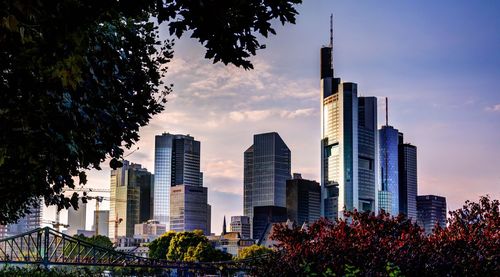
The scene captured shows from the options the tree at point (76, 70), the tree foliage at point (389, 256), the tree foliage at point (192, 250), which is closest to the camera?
the tree at point (76, 70)

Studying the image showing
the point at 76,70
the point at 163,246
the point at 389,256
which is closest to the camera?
the point at 76,70

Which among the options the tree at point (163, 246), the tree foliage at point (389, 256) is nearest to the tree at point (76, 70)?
the tree foliage at point (389, 256)

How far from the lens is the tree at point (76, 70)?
660cm

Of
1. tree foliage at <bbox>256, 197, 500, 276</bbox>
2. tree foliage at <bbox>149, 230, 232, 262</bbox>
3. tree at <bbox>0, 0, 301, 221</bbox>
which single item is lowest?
tree foliage at <bbox>149, 230, 232, 262</bbox>

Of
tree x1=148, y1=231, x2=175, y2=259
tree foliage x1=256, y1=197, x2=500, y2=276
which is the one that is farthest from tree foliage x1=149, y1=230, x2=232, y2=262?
tree foliage x1=256, y1=197, x2=500, y2=276

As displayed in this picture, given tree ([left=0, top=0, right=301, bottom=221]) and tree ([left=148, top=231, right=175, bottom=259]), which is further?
tree ([left=148, top=231, right=175, bottom=259])

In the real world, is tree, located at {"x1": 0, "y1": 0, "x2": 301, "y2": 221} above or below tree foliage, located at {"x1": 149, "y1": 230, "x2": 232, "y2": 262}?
above

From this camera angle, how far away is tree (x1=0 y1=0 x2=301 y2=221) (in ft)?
21.6

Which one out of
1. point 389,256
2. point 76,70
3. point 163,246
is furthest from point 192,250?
point 76,70

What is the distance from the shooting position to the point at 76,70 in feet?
21.0

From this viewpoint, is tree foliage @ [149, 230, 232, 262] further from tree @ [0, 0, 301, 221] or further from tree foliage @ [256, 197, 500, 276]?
tree @ [0, 0, 301, 221]

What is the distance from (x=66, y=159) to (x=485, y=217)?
2262cm

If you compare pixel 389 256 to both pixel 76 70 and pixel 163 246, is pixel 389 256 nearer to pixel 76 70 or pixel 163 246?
pixel 76 70

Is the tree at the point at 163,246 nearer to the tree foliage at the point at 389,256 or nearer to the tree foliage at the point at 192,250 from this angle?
the tree foliage at the point at 192,250
